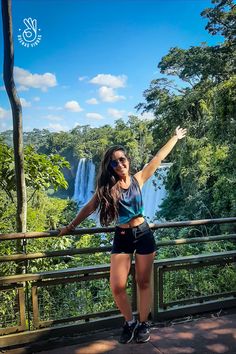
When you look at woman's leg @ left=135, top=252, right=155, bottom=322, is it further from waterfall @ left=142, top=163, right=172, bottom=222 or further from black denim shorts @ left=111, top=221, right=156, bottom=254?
waterfall @ left=142, top=163, right=172, bottom=222

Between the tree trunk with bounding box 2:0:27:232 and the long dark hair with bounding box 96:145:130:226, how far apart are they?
718 mm

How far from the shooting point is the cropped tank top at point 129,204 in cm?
194

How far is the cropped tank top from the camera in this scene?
1.94 metres

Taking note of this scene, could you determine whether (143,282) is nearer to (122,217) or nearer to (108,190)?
(122,217)

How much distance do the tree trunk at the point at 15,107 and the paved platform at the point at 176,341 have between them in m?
0.99

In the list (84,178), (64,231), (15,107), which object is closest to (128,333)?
(64,231)

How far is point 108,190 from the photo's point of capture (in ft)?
6.40

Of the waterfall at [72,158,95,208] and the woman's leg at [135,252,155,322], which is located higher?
the waterfall at [72,158,95,208]

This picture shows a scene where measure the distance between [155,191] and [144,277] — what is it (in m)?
13.6

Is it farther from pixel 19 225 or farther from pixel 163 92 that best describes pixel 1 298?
pixel 163 92

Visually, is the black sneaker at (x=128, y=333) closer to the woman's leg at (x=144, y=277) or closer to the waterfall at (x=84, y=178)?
the woman's leg at (x=144, y=277)

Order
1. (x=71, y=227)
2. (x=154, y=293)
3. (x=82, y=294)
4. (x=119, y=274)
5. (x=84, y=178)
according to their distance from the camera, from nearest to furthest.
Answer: (x=119, y=274) → (x=71, y=227) → (x=82, y=294) → (x=154, y=293) → (x=84, y=178)

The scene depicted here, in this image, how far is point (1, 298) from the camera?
84.7 inches

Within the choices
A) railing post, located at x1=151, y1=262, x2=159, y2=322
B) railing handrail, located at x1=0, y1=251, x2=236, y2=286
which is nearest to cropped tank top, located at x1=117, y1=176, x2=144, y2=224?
railing handrail, located at x1=0, y1=251, x2=236, y2=286
